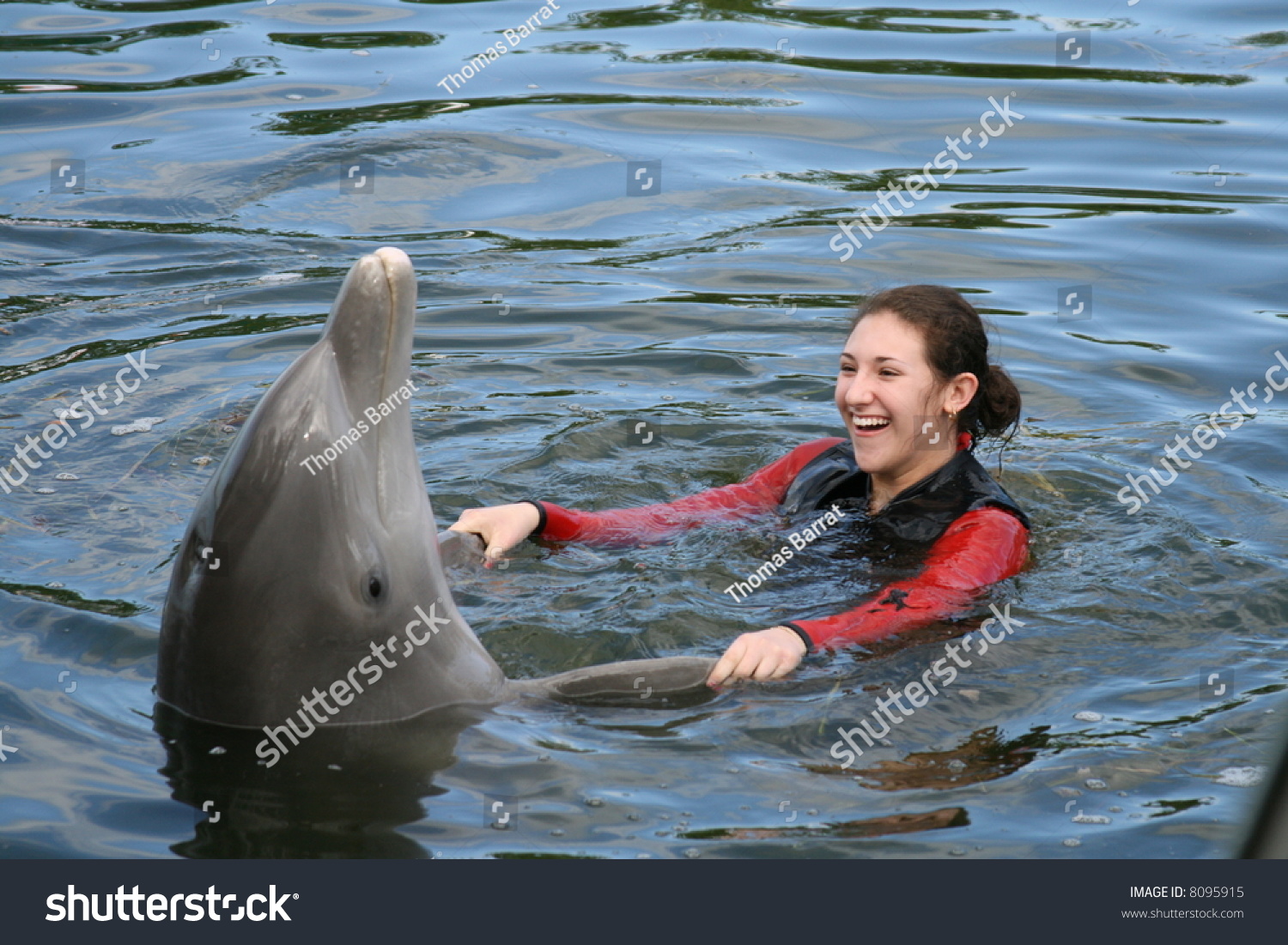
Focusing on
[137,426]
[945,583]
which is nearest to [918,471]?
[945,583]

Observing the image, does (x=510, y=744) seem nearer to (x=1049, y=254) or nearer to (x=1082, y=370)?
(x=1082, y=370)

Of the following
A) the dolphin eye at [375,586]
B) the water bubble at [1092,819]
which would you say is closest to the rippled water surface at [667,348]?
the water bubble at [1092,819]

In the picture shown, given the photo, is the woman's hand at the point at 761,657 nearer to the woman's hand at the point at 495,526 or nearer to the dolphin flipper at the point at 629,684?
the dolphin flipper at the point at 629,684

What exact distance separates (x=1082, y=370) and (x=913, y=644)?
3.55 metres

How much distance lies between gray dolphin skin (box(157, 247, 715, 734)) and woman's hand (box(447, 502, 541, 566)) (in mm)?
1213

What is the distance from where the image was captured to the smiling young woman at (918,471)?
5062 mm

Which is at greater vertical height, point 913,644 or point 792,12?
point 792,12

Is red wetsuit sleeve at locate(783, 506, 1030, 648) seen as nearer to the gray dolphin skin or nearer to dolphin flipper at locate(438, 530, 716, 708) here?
dolphin flipper at locate(438, 530, 716, 708)

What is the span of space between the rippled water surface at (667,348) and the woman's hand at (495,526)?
0.42 ft

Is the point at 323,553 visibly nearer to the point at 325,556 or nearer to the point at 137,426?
the point at 325,556

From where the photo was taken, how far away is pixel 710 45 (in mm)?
14766

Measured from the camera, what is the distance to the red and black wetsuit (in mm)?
4793

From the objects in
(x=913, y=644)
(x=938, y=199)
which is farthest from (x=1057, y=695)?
(x=938, y=199)

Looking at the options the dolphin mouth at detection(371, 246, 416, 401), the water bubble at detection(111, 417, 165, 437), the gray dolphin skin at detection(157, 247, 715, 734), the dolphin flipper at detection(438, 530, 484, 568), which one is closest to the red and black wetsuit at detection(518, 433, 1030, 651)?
the dolphin flipper at detection(438, 530, 484, 568)
